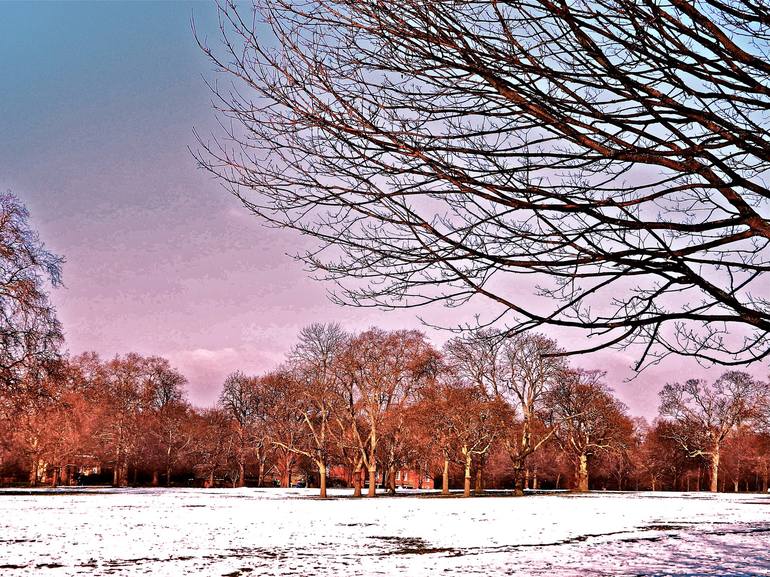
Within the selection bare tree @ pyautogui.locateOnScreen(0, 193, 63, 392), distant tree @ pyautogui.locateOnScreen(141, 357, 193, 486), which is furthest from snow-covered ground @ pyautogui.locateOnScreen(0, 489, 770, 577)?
distant tree @ pyautogui.locateOnScreen(141, 357, 193, 486)

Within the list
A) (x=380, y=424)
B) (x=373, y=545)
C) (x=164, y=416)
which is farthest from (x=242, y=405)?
(x=373, y=545)

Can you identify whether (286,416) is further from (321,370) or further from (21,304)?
(21,304)

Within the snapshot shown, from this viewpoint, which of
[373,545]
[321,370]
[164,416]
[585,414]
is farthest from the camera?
[164,416]

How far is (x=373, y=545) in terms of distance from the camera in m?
13.9

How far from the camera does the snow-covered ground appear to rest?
34.3 ft

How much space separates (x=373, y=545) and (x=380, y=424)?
87.4 ft

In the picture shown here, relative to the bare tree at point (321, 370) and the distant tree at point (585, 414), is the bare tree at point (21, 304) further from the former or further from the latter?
the distant tree at point (585, 414)

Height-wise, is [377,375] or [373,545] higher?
[377,375]

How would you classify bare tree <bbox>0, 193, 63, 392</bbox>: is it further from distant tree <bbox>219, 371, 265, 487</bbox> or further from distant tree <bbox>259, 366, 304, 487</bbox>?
distant tree <bbox>219, 371, 265, 487</bbox>

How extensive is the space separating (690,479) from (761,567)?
72364mm

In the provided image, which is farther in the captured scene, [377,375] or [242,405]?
[242,405]

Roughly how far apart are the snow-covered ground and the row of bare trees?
10.6m

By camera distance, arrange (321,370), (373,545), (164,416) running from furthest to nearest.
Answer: (164,416)
(321,370)
(373,545)

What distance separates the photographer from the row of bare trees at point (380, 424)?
4022 cm
